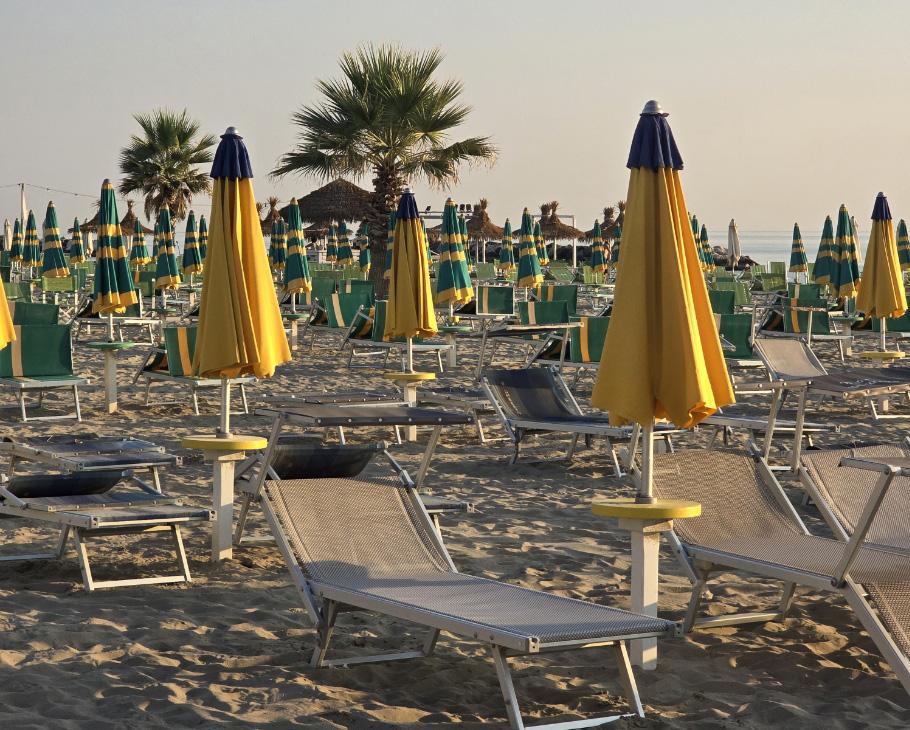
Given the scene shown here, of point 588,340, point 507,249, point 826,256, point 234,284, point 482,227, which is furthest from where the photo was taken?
point 482,227

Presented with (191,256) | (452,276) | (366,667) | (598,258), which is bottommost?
(366,667)

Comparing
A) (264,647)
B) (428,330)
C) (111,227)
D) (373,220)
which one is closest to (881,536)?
(264,647)

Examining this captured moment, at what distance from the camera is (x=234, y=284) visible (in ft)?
17.0

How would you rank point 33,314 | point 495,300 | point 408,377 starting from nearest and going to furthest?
point 408,377 → point 33,314 → point 495,300

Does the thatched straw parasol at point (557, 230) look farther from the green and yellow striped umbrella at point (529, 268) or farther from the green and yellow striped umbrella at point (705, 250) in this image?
the green and yellow striped umbrella at point (529, 268)

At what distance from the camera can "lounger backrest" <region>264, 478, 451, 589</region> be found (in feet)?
13.0

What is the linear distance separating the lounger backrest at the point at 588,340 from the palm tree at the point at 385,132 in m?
11.2

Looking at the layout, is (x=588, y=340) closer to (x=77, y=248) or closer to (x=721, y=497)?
(x=721, y=497)

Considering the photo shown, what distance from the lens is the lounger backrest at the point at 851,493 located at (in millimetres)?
4295

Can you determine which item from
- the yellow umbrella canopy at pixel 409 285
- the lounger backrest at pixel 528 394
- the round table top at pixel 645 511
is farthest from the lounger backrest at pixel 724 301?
the round table top at pixel 645 511

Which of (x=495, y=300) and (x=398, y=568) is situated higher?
(x=495, y=300)

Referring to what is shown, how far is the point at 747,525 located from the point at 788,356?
449 cm

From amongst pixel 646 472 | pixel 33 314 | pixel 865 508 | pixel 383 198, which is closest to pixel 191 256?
pixel 383 198

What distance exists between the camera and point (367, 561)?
159 inches
